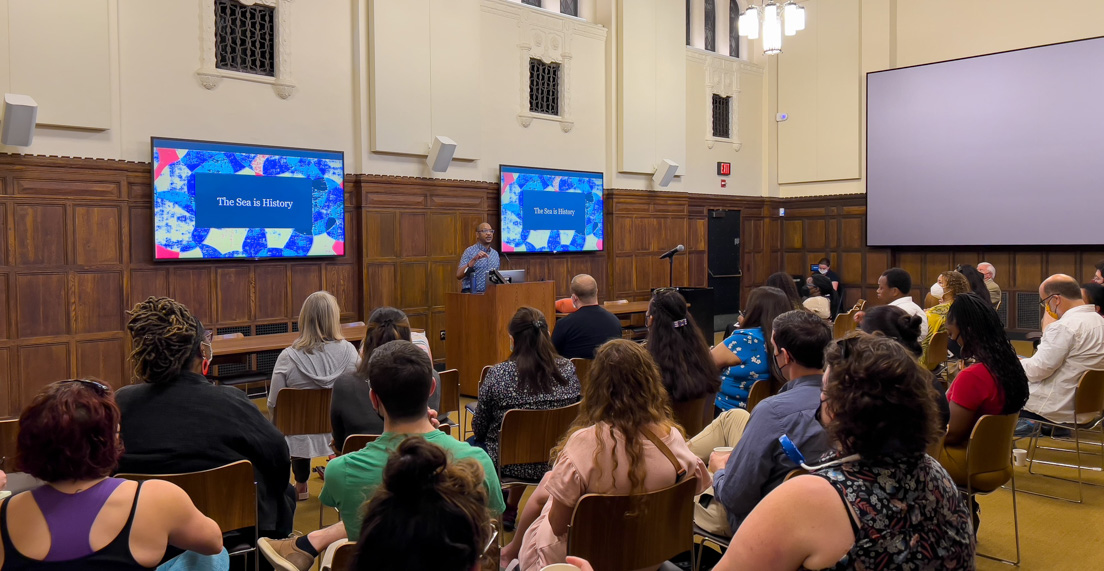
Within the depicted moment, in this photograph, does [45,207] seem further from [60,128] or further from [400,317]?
[400,317]

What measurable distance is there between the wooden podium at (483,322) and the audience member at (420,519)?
547 cm

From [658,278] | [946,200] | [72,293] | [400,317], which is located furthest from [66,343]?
[946,200]

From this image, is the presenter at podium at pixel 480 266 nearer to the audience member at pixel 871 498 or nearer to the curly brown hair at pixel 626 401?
the curly brown hair at pixel 626 401

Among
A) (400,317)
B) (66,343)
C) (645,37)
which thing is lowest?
(66,343)

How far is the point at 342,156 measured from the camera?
27.2 feet

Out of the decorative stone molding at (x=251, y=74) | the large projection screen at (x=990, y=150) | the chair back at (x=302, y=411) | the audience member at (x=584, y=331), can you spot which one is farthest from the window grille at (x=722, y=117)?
the chair back at (x=302, y=411)

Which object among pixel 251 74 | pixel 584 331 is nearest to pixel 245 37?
pixel 251 74

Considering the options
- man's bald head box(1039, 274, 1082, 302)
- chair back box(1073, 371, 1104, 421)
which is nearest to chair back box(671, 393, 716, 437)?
chair back box(1073, 371, 1104, 421)

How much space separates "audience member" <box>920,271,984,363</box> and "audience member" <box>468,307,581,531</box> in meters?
3.11

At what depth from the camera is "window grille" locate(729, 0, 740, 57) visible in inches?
527

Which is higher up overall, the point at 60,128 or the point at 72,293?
the point at 60,128

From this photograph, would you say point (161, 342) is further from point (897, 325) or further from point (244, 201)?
point (244, 201)

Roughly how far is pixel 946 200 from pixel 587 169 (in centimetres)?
575

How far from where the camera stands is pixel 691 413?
3.95 metres
